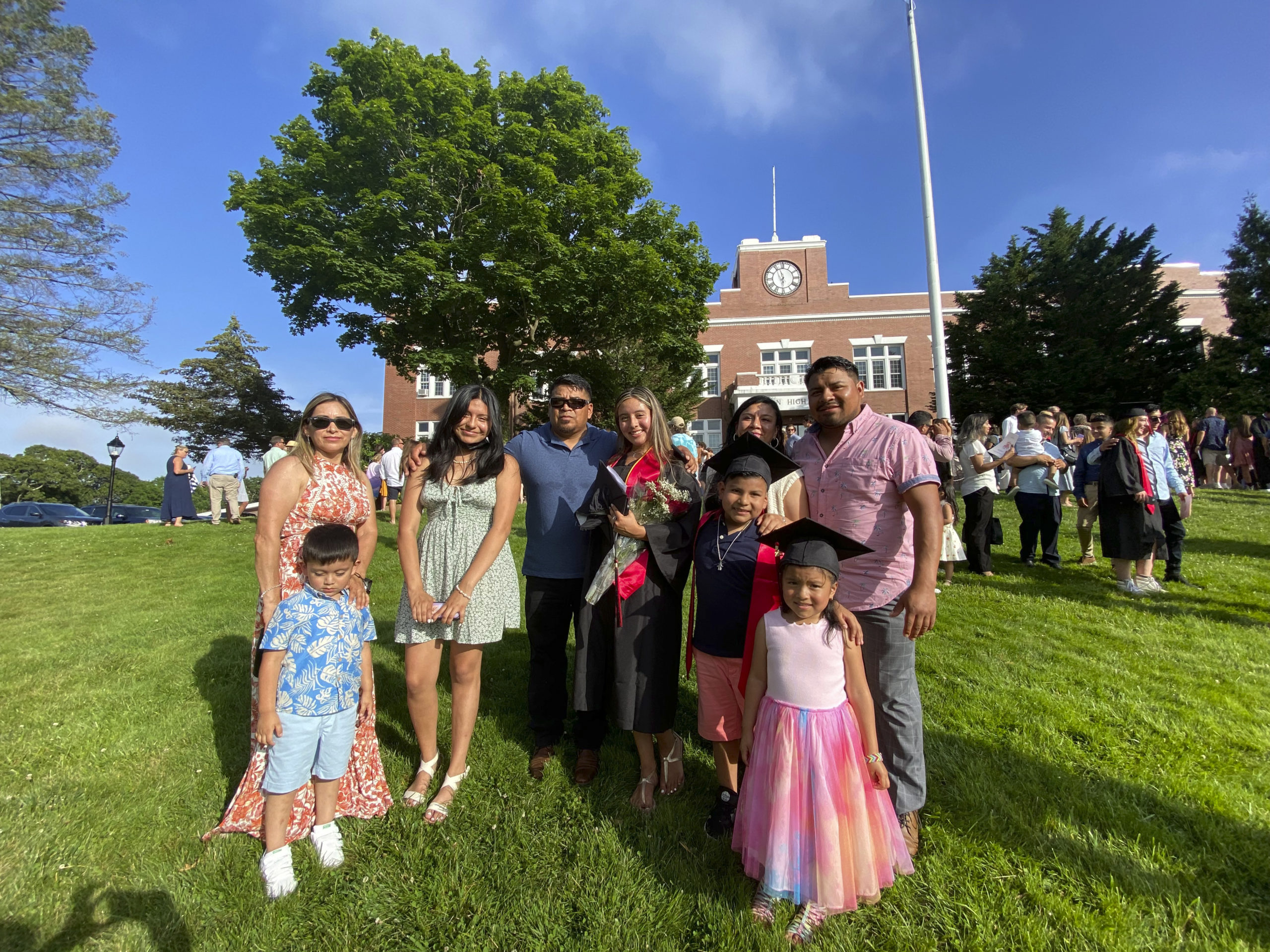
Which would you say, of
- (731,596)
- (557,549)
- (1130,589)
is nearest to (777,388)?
(1130,589)

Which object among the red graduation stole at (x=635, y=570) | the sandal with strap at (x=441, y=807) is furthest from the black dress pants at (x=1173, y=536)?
the sandal with strap at (x=441, y=807)

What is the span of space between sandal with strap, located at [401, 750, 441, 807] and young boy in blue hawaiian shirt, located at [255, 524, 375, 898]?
0.36m

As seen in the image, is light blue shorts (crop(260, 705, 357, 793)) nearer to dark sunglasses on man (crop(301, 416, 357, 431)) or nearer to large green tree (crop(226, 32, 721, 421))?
dark sunglasses on man (crop(301, 416, 357, 431))

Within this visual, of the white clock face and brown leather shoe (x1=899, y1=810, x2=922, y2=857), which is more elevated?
the white clock face

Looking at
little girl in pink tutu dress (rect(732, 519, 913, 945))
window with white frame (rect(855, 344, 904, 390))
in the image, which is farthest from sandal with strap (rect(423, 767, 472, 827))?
window with white frame (rect(855, 344, 904, 390))

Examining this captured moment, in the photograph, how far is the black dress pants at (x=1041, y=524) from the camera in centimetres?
732

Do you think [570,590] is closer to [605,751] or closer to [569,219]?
[605,751]

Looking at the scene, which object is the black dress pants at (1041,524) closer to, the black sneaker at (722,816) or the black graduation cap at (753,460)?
the black graduation cap at (753,460)

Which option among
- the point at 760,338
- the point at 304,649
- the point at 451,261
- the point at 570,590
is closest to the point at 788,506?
the point at 570,590

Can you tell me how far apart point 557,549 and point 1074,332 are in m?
28.6

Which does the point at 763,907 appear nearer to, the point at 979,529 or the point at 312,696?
the point at 312,696

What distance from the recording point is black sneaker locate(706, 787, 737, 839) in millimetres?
2740

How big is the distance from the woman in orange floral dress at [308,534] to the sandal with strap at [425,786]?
91 mm

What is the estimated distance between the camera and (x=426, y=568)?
10.4ft
